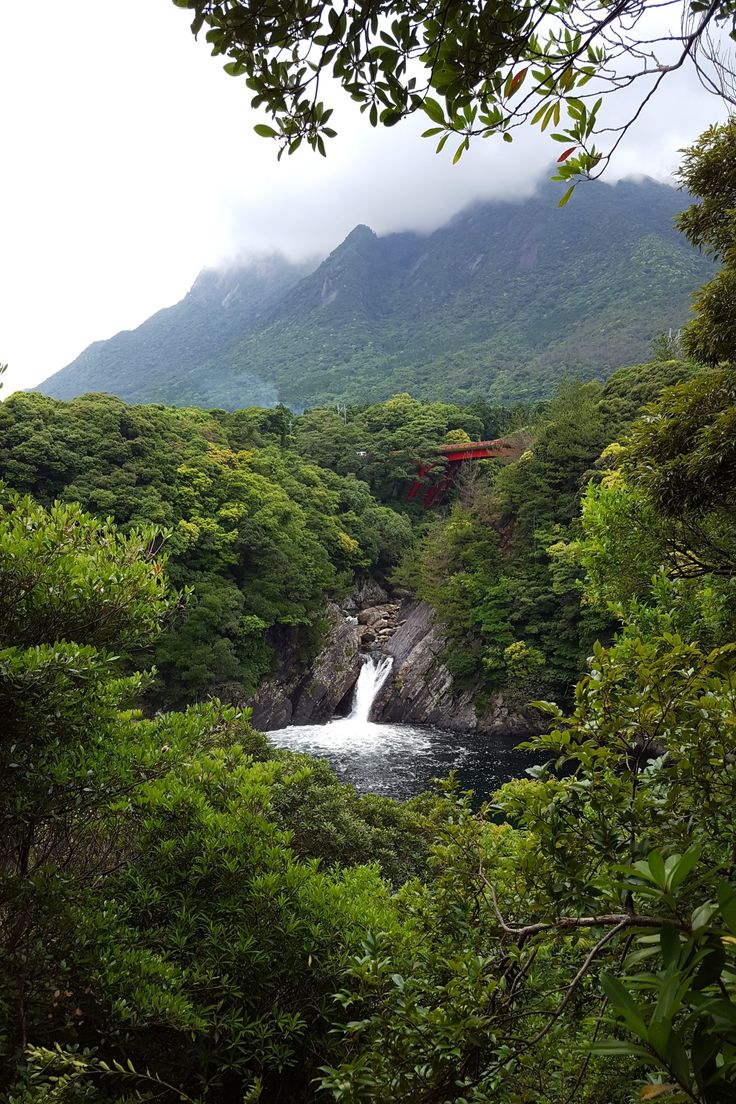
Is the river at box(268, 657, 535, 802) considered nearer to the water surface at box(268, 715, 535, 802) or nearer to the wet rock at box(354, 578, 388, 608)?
the water surface at box(268, 715, 535, 802)

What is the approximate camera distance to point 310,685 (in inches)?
880

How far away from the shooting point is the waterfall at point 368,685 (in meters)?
22.4

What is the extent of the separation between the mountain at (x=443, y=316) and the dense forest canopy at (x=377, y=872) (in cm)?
4715

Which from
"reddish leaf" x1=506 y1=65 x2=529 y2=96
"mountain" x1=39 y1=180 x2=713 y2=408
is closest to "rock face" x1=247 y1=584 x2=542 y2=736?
"reddish leaf" x1=506 y1=65 x2=529 y2=96

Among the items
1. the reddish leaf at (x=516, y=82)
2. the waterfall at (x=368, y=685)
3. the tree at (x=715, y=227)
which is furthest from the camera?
the waterfall at (x=368, y=685)

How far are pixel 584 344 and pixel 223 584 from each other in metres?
47.3

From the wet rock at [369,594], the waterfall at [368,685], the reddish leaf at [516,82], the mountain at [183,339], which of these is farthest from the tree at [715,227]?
the mountain at [183,339]

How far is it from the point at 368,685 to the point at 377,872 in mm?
18823

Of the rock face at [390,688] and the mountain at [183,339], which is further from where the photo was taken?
the mountain at [183,339]

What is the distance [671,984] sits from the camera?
2.30ft

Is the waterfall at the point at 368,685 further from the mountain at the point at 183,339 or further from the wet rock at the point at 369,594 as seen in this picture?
the mountain at the point at 183,339

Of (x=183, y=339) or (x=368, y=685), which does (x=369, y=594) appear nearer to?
(x=368, y=685)

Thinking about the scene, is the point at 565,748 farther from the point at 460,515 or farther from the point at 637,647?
the point at 460,515

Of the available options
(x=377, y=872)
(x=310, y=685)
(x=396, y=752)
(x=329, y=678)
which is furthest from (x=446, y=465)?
(x=377, y=872)
